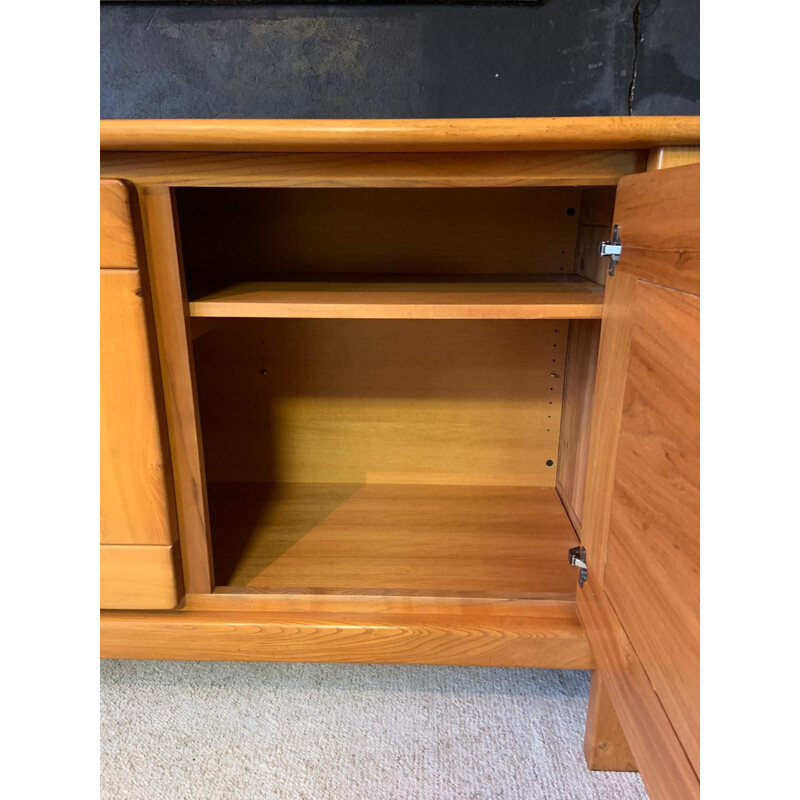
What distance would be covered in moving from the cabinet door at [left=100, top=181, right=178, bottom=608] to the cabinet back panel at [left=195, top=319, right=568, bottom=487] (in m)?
0.39

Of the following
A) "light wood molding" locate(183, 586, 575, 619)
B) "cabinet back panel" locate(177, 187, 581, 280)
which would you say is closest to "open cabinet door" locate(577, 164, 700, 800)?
"light wood molding" locate(183, 586, 575, 619)

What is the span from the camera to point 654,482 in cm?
44

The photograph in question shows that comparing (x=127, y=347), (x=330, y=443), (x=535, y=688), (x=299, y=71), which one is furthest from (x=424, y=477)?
(x=299, y=71)

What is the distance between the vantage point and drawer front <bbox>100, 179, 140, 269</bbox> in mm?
565

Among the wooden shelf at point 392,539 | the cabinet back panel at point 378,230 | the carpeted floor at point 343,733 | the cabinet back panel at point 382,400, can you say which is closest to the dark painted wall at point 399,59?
the cabinet back panel at point 378,230

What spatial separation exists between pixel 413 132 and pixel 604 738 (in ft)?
2.29

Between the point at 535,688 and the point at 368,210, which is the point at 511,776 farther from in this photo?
the point at 368,210

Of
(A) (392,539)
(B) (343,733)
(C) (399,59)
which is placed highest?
(C) (399,59)

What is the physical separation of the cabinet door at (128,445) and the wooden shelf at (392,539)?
12 centimetres

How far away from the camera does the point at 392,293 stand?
0.73 metres

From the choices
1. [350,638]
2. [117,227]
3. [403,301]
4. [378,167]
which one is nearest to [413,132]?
[378,167]

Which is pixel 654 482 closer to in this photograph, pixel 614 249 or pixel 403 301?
pixel 614 249

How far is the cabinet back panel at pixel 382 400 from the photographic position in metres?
1.03

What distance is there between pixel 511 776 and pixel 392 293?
1.97ft
